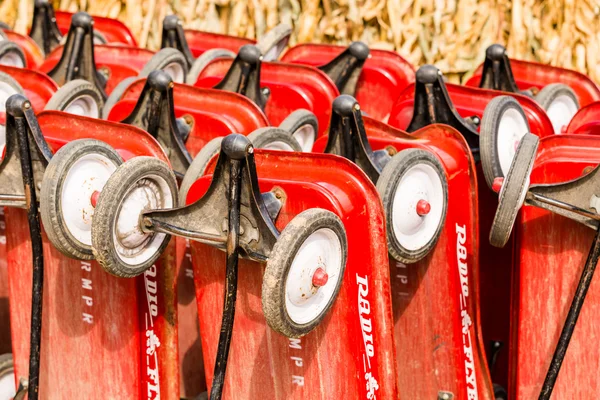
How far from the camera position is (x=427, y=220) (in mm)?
2414

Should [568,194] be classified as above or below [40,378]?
above

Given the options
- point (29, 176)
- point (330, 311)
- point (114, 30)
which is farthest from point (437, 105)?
point (114, 30)

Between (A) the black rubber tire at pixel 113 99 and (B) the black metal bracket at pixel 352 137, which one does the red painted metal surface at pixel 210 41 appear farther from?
(B) the black metal bracket at pixel 352 137

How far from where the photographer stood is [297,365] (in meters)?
2.27

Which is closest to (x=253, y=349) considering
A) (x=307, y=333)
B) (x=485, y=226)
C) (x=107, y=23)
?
(x=307, y=333)

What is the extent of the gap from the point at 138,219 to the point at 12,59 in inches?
61.7

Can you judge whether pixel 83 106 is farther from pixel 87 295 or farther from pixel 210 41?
pixel 210 41

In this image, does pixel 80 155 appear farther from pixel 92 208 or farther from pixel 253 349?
pixel 253 349

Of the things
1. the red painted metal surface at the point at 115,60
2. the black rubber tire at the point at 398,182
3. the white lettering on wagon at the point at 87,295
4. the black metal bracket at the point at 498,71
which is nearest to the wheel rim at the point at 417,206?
the black rubber tire at the point at 398,182

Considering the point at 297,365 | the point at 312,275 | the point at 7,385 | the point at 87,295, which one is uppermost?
the point at 312,275

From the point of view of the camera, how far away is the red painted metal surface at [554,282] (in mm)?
2418

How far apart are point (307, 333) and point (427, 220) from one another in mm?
450

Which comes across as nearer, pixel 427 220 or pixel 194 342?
pixel 427 220

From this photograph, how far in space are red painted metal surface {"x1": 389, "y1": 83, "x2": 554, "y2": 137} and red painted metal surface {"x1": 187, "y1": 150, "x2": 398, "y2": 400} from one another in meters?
0.78
